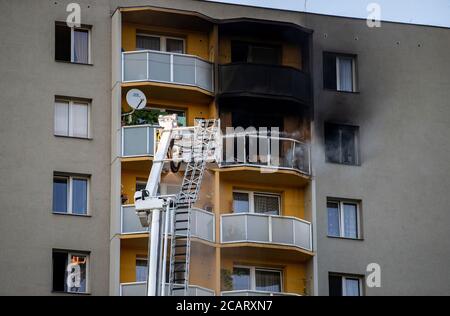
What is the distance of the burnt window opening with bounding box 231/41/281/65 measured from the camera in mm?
36750

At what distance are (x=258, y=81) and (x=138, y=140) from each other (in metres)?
2.87

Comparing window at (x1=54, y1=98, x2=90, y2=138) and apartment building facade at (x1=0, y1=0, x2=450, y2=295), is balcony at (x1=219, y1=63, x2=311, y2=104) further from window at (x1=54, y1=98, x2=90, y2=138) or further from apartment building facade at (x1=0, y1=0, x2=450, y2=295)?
window at (x1=54, y1=98, x2=90, y2=138)

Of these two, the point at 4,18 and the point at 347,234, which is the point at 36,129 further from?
the point at 347,234

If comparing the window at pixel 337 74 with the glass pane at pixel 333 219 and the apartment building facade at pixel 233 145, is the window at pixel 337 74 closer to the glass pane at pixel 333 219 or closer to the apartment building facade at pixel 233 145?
the apartment building facade at pixel 233 145

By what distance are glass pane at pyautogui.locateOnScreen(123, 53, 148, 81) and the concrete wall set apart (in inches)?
15.2

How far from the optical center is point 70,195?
1351 inches

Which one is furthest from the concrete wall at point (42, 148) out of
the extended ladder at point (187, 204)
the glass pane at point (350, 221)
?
the glass pane at point (350, 221)

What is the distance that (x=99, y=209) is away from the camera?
34312 millimetres

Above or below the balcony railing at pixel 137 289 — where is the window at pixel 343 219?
above

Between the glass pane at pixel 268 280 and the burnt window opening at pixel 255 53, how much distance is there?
4318 millimetres

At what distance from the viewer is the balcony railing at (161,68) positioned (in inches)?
1390

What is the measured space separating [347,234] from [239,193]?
228 centimetres
